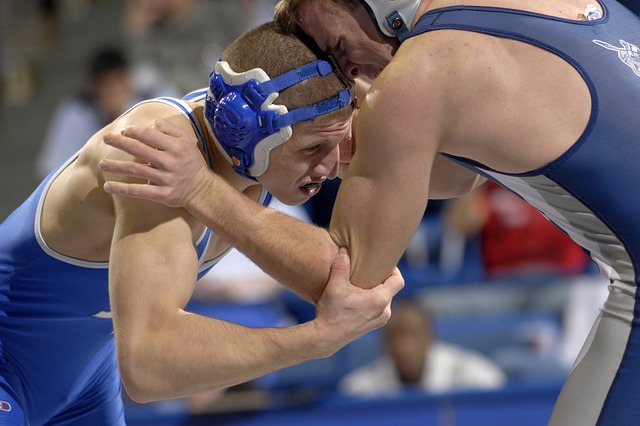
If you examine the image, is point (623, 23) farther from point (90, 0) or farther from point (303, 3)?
point (90, 0)

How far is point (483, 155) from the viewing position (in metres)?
2.62

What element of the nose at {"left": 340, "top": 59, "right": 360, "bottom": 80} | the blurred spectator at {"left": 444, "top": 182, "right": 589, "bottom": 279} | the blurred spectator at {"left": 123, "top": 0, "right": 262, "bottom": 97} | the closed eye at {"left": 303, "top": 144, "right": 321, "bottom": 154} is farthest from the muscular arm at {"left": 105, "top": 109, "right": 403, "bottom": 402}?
the blurred spectator at {"left": 123, "top": 0, "right": 262, "bottom": 97}

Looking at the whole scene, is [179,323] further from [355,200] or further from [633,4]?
[633,4]

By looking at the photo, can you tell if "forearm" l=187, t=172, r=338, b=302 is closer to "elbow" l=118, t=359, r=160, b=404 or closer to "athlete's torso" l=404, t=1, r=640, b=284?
"elbow" l=118, t=359, r=160, b=404

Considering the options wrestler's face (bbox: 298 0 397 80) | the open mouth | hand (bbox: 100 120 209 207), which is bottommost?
the open mouth

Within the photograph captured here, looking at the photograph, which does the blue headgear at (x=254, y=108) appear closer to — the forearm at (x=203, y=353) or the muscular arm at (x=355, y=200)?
the muscular arm at (x=355, y=200)

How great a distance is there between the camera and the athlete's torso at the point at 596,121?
252cm

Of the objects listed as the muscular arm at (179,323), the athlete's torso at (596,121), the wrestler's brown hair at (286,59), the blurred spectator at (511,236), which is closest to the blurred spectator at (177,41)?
the blurred spectator at (511,236)

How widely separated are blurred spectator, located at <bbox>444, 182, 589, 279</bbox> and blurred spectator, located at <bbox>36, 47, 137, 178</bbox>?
249 cm

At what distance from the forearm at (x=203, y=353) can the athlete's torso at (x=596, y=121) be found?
0.83 m

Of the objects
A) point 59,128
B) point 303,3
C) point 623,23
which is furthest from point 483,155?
point 59,128

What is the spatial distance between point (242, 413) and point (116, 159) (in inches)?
94.9

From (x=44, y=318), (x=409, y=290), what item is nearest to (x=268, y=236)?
(x=44, y=318)

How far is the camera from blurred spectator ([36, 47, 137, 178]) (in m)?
6.88
